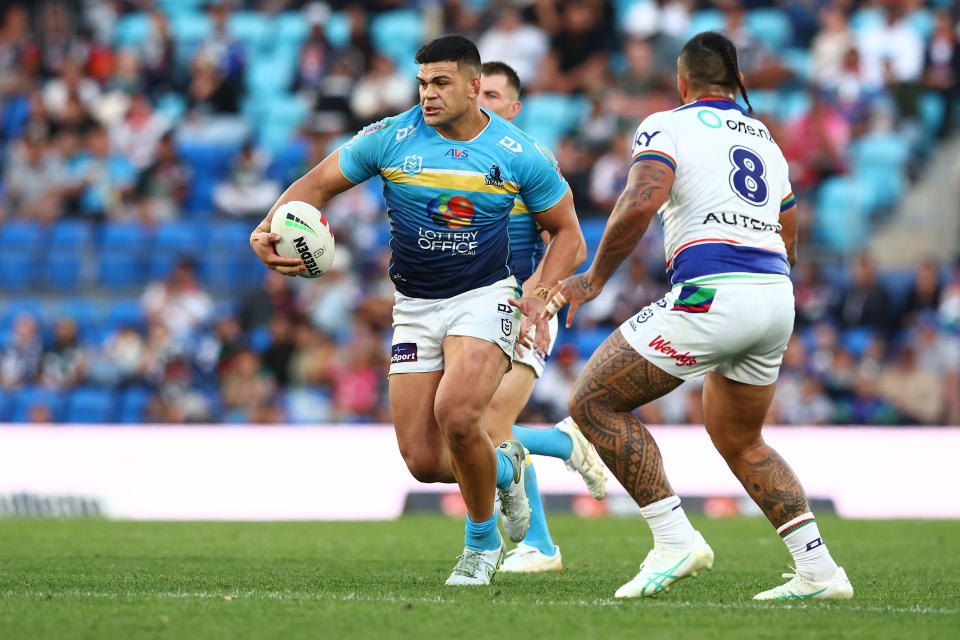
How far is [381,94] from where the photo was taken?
61.4 feet

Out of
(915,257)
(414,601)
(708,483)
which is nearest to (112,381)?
(708,483)

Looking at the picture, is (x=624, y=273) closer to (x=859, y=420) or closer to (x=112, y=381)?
(x=859, y=420)

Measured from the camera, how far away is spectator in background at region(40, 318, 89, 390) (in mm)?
15977

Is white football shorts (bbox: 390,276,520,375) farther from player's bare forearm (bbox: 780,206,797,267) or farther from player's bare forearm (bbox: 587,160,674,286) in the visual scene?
player's bare forearm (bbox: 780,206,797,267)

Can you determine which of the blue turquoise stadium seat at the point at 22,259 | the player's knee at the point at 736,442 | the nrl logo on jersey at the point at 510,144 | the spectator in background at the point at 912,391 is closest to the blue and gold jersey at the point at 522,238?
the nrl logo on jersey at the point at 510,144

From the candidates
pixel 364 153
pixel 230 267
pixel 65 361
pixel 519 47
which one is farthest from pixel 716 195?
pixel 519 47

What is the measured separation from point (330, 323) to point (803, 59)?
7.83m

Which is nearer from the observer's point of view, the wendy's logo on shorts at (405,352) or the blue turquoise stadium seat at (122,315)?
the wendy's logo on shorts at (405,352)

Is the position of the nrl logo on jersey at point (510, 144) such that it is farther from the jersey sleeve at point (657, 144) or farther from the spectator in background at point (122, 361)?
the spectator in background at point (122, 361)

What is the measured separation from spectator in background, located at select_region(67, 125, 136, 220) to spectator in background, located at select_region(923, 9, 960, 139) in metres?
10.9

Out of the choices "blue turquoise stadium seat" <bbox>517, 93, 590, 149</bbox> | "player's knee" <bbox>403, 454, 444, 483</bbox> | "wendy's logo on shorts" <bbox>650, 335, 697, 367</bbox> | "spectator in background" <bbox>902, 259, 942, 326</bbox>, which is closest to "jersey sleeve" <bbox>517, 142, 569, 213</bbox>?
"wendy's logo on shorts" <bbox>650, 335, 697, 367</bbox>

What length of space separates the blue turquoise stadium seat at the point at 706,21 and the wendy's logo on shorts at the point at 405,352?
42.1ft

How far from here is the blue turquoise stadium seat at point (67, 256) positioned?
17.3 meters

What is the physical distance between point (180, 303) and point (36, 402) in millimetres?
2055
